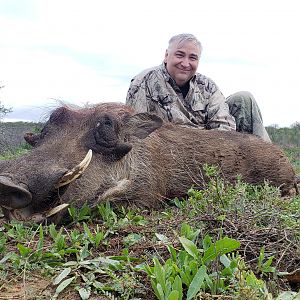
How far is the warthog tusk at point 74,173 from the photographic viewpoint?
11.0 ft

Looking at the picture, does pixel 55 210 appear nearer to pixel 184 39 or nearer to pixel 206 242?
pixel 206 242

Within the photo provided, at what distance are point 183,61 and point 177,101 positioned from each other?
53cm

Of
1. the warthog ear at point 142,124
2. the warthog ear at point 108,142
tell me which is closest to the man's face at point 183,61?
the warthog ear at point 142,124

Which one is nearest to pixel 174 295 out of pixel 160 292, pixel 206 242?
pixel 160 292

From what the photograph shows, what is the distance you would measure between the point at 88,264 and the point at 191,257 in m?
0.52

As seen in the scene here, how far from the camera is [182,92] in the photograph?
6.39 m

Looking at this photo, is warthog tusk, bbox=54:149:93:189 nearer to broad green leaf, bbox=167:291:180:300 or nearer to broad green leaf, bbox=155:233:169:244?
broad green leaf, bbox=155:233:169:244

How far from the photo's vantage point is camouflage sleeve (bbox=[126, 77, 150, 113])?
5945 mm

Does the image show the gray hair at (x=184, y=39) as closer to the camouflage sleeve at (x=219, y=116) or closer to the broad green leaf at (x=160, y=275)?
the camouflage sleeve at (x=219, y=116)

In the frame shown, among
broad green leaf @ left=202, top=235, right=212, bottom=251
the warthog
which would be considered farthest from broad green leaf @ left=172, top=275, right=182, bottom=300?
the warthog

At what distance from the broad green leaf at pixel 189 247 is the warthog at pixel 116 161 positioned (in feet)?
3.39

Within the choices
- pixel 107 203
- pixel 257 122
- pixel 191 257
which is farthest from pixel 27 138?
pixel 257 122

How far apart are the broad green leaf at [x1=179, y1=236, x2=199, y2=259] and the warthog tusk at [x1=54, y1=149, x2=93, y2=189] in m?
1.16

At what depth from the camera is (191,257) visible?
2443 millimetres
